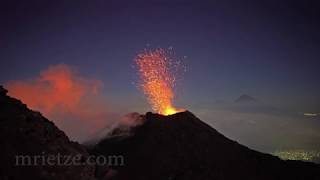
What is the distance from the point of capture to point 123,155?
13900 cm

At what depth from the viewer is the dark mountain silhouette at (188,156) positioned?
122 meters

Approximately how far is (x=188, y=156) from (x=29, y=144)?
66.2 metres

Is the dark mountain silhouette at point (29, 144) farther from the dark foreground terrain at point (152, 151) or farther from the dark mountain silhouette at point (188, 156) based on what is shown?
the dark mountain silhouette at point (188, 156)

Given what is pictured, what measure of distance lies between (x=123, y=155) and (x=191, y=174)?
32.7 meters

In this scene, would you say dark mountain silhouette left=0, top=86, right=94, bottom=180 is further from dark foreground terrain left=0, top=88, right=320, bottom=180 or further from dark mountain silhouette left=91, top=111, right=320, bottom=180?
dark mountain silhouette left=91, top=111, right=320, bottom=180

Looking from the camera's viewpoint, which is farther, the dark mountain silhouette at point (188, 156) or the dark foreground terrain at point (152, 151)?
the dark mountain silhouette at point (188, 156)

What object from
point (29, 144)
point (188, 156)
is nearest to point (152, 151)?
point (188, 156)

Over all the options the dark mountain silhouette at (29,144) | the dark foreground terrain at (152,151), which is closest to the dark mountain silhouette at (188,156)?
the dark foreground terrain at (152,151)

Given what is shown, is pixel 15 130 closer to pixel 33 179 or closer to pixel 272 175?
pixel 33 179

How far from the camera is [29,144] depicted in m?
77.9

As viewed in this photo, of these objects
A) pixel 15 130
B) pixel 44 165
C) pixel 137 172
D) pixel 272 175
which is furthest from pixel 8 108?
pixel 272 175

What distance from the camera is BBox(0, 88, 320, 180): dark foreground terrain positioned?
7669 cm

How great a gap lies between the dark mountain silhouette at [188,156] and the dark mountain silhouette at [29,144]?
31877 millimetres

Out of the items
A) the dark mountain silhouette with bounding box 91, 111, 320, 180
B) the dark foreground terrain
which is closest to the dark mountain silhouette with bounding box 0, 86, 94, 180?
the dark foreground terrain
